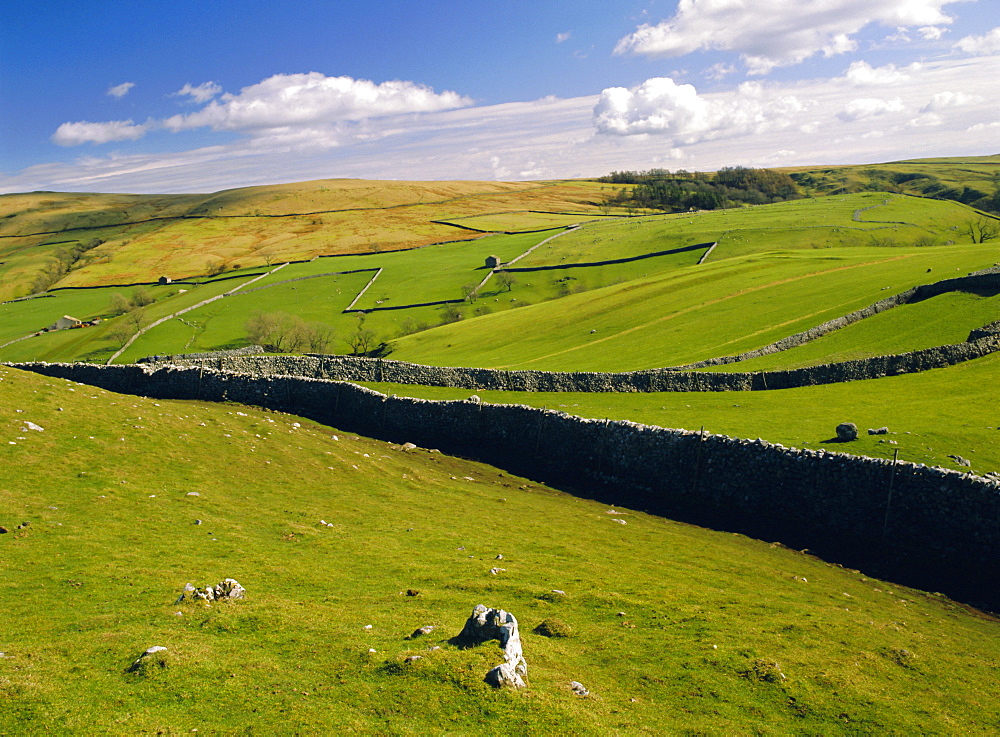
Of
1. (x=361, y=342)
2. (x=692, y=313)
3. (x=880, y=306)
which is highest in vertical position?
(x=880, y=306)

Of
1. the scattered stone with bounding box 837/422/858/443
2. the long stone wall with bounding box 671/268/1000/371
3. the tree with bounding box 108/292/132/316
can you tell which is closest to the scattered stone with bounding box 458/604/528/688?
the scattered stone with bounding box 837/422/858/443

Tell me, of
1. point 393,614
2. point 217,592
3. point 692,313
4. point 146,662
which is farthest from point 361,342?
point 146,662

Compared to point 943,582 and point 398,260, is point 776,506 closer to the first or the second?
point 943,582

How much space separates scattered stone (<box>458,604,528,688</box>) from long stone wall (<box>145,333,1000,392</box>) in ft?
100

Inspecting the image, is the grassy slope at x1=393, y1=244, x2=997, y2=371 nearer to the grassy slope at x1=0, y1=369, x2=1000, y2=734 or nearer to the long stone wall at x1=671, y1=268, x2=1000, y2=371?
the long stone wall at x1=671, y1=268, x2=1000, y2=371

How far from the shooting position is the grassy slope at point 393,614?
9.96 meters

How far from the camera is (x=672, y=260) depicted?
99750 millimetres

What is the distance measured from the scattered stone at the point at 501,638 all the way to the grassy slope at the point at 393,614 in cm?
26

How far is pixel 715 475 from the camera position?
25.3m

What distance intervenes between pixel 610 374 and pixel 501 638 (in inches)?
1268

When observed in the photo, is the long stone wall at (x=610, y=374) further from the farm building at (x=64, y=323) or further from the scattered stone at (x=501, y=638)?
the farm building at (x=64, y=323)

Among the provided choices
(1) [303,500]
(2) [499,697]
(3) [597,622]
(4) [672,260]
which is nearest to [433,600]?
(3) [597,622]

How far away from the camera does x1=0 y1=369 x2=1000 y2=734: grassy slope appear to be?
9961 millimetres

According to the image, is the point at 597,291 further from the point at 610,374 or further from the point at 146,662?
the point at 146,662
